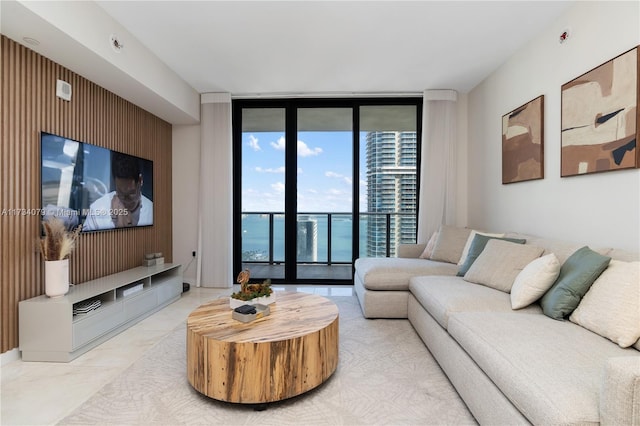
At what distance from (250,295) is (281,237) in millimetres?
2922

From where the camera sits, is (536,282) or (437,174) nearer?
(536,282)

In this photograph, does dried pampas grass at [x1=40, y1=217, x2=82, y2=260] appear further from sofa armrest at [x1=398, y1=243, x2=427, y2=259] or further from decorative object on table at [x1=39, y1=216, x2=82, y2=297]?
sofa armrest at [x1=398, y1=243, x2=427, y2=259]

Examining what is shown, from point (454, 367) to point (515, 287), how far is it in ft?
2.28

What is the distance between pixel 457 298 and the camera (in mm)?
2219

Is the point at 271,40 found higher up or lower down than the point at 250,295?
higher up

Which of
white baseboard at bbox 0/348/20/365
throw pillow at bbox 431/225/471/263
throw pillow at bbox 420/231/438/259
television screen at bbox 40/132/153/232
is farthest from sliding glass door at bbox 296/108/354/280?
white baseboard at bbox 0/348/20/365

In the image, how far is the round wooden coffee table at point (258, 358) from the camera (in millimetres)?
1689

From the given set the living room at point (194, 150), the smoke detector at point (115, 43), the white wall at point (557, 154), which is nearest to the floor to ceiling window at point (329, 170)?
the living room at point (194, 150)

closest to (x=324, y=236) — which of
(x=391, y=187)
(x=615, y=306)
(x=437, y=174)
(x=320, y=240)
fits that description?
(x=320, y=240)

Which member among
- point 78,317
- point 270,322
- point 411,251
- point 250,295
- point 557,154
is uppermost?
point 557,154

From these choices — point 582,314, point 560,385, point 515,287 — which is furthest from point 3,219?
point 582,314

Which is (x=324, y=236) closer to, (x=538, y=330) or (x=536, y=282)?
(x=536, y=282)

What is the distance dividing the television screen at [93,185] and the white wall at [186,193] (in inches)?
25.2

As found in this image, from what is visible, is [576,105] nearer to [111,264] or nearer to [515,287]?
[515,287]
